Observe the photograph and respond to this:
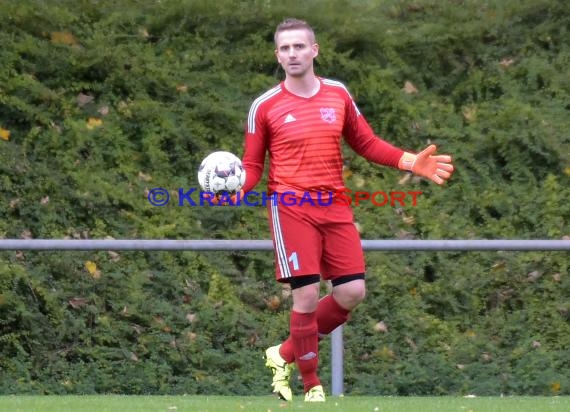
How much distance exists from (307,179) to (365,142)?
0.65m

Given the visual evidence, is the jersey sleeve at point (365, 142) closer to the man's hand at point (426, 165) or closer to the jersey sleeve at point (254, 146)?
the man's hand at point (426, 165)

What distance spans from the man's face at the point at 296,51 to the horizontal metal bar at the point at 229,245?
1650 millimetres

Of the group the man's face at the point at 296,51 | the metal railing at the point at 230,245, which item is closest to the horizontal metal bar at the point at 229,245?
the metal railing at the point at 230,245

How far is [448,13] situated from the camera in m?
12.9

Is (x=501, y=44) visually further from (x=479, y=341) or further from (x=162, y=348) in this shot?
(x=162, y=348)

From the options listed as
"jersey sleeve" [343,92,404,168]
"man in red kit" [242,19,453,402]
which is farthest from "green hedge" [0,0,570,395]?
"jersey sleeve" [343,92,404,168]

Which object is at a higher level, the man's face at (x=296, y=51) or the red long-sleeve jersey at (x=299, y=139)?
the man's face at (x=296, y=51)

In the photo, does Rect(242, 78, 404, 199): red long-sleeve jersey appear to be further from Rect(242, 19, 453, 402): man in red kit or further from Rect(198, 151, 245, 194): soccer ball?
Rect(198, 151, 245, 194): soccer ball

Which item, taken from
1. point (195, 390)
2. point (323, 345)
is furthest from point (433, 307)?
point (195, 390)

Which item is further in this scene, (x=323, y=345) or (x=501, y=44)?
(x=501, y=44)

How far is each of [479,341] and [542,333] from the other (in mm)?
587

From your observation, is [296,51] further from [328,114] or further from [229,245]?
[229,245]

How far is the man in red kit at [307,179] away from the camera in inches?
277

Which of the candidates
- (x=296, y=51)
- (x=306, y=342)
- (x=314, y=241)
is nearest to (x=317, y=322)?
(x=306, y=342)
